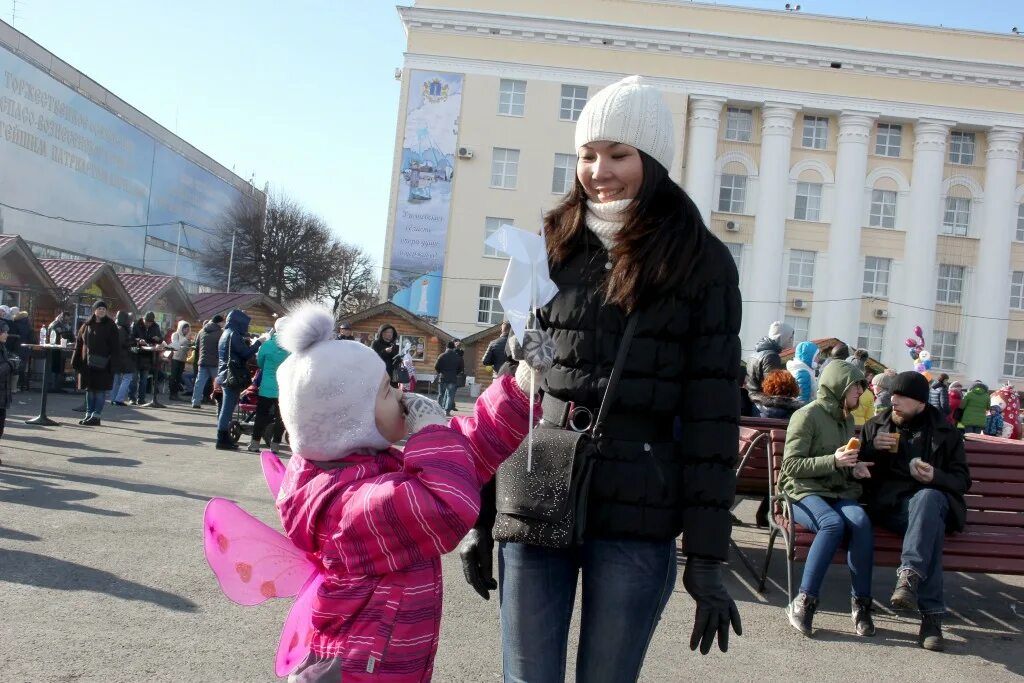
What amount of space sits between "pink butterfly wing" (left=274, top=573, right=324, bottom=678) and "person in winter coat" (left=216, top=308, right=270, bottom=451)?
9.77 meters

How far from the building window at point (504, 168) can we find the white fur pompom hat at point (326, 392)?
44.8 metres

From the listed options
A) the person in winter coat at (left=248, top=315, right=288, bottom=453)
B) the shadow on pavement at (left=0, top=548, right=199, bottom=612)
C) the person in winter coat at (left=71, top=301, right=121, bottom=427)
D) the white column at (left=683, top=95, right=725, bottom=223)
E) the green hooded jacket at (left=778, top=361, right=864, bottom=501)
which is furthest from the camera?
the white column at (left=683, top=95, right=725, bottom=223)

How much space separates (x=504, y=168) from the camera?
46.7m

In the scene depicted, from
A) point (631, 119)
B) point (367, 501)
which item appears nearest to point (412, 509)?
point (367, 501)

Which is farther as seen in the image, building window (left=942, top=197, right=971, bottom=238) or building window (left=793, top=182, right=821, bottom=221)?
building window (left=942, top=197, right=971, bottom=238)

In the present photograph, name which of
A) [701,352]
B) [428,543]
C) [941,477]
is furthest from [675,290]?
[941,477]

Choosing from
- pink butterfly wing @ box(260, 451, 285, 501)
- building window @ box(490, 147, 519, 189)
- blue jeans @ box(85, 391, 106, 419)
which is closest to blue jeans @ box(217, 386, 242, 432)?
blue jeans @ box(85, 391, 106, 419)

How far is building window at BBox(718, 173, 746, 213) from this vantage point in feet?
156

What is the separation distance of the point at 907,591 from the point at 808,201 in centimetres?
4510

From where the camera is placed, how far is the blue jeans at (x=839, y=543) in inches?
218

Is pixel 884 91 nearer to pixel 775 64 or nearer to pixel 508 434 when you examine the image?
pixel 775 64

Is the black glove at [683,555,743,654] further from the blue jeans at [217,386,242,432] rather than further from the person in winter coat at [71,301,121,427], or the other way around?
the person in winter coat at [71,301,121,427]

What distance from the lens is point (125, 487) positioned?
8453 millimetres

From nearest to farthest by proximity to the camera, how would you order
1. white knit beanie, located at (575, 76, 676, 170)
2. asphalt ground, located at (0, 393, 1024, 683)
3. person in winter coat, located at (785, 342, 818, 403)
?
1. white knit beanie, located at (575, 76, 676, 170)
2. asphalt ground, located at (0, 393, 1024, 683)
3. person in winter coat, located at (785, 342, 818, 403)
